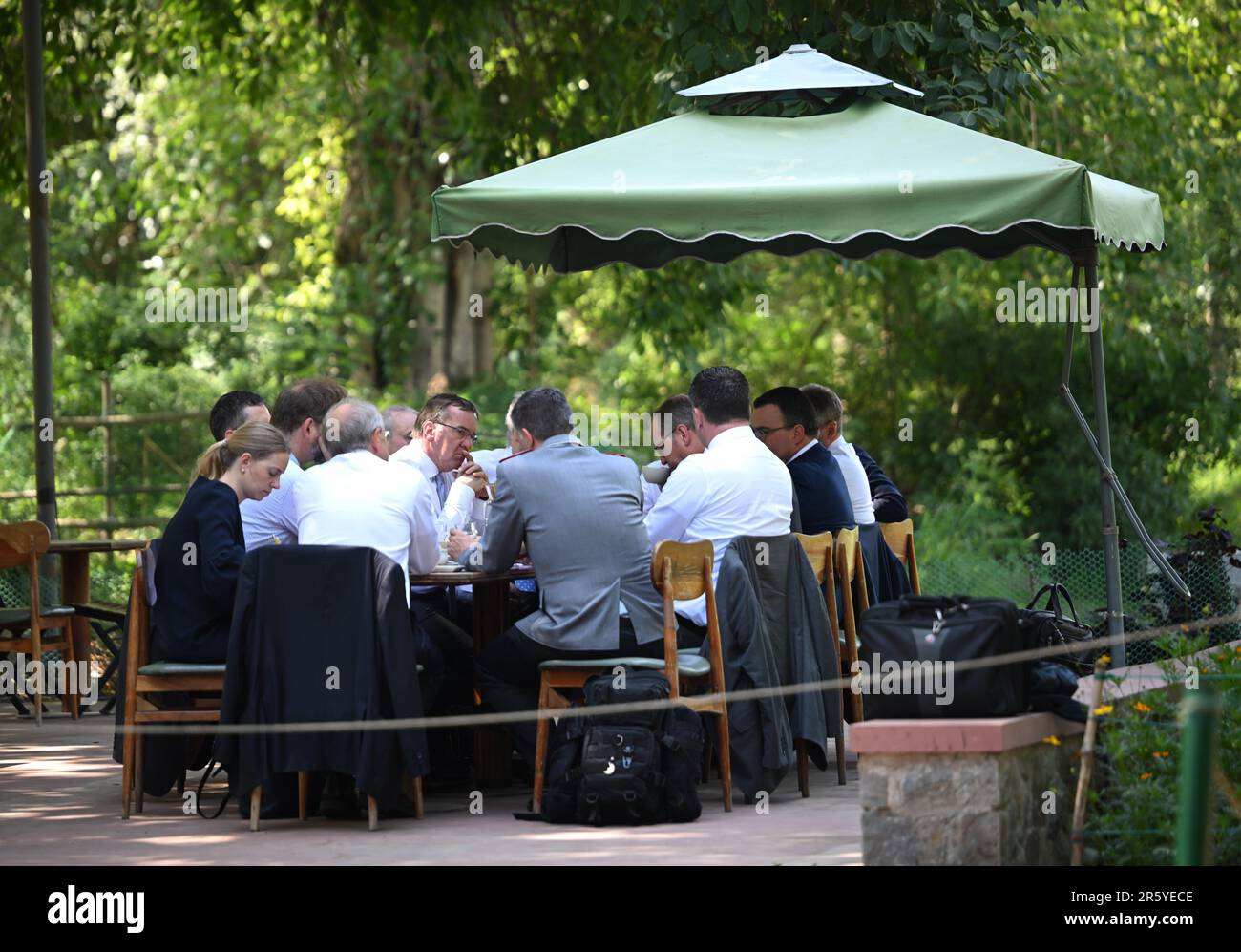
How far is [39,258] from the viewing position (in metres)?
11.4

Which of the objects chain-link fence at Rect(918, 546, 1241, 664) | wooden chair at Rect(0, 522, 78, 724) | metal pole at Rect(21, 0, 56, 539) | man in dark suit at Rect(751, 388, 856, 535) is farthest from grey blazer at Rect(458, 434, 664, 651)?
metal pole at Rect(21, 0, 56, 539)

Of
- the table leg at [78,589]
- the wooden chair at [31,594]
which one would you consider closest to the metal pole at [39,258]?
the table leg at [78,589]

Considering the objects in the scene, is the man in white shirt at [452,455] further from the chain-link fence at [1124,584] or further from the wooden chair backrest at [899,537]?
the chain-link fence at [1124,584]

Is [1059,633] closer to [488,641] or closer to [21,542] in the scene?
[488,641]

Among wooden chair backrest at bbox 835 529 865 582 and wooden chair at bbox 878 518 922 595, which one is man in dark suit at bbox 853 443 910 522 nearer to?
wooden chair at bbox 878 518 922 595

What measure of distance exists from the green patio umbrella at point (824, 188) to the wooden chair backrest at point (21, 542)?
3.33 meters

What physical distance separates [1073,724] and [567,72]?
1096 centimetres

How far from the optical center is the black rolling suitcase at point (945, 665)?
4902 mm

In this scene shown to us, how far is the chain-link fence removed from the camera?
27.1 feet

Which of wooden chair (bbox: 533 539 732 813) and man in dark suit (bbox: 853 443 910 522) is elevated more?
man in dark suit (bbox: 853 443 910 522)

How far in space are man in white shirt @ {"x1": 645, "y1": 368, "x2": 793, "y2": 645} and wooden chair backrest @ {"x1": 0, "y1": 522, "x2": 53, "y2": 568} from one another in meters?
3.73

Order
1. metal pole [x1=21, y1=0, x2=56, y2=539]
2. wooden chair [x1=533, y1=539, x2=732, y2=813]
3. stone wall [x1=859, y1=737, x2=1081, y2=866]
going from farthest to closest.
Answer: metal pole [x1=21, y1=0, x2=56, y2=539] → wooden chair [x1=533, y1=539, x2=732, y2=813] → stone wall [x1=859, y1=737, x2=1081, y2=866]

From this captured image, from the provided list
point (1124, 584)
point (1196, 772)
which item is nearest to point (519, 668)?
point (1196, 772)
